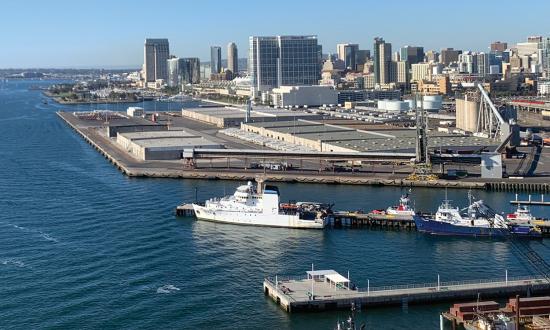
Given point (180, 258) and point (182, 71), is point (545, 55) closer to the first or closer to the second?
point (182, 71)

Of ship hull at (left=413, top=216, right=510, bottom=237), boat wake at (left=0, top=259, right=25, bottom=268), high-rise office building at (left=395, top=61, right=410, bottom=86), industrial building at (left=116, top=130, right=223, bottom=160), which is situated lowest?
boat wake at (left=0, top=259, right=25, bottom=268)

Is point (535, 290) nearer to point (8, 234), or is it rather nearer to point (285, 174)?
point (8, 234)

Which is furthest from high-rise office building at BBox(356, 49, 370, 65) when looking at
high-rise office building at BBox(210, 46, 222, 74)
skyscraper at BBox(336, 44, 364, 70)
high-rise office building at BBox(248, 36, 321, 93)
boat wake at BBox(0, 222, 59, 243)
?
boat wake at BBox(0, 222, 59, 243)

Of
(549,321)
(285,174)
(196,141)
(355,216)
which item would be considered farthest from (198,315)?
(196,141)

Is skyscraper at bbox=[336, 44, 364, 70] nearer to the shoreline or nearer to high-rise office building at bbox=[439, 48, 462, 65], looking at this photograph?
high-rise office building at bbox=[439, 48, 462, 65]

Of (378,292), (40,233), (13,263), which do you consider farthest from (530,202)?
(13,263)

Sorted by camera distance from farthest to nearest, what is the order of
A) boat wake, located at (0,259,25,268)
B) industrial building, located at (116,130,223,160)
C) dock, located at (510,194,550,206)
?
1. industrial building, located at (116,130,223,160)
2. dock, located at (510,194,550,206)
3. boat wake, located at (0,259,25,268)
